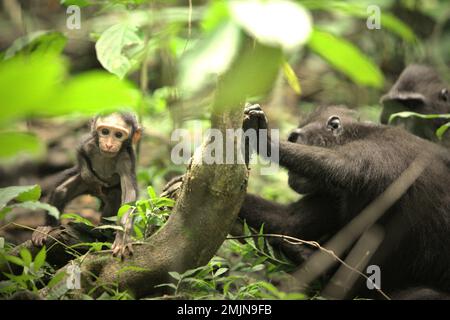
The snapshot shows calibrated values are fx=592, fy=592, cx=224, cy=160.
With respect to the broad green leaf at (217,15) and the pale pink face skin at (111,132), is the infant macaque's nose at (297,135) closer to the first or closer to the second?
the pale pink face skin at (111,132)

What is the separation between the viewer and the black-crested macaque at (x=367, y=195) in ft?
14.3

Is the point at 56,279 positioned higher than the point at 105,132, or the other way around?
the point at 105,132

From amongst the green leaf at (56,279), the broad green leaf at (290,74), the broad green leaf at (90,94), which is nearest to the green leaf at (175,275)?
the green leaf at (56,279)

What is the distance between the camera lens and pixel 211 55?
4.19ft

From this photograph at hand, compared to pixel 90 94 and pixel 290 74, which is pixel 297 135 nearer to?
pixel 290 74

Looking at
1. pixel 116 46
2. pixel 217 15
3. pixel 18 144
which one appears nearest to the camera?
pixel 18 144

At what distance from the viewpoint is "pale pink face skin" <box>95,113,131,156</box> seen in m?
4.39

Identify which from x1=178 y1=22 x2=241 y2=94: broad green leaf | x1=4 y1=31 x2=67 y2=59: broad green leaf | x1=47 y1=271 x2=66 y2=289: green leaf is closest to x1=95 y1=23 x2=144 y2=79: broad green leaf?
x1=4 y1=31 x2=67 y2=59: broad green leaf

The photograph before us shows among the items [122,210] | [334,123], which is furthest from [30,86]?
[334,123]

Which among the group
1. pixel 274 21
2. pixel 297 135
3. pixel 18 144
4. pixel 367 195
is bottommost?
pixel 367 195

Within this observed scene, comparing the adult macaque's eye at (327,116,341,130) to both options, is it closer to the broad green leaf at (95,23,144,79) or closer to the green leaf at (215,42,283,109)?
the broad green leaf at (95,23,144,79)

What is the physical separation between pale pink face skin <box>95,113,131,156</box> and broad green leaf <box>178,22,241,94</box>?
10.3ft

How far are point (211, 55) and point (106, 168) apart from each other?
349cm

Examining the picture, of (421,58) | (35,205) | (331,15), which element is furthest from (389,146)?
(331,15)
